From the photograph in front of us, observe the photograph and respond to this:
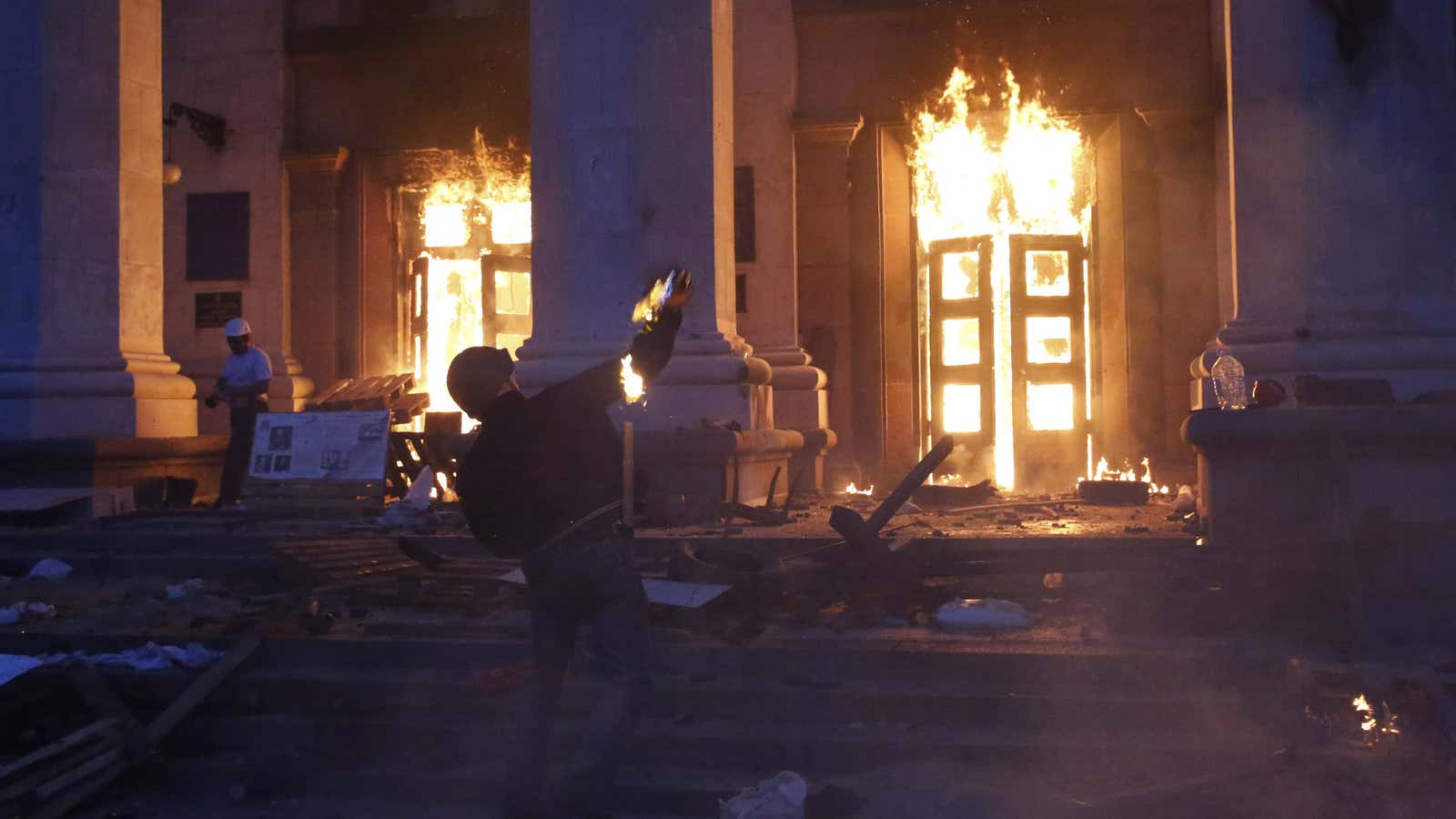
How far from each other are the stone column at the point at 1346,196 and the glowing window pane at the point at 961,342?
6.92 m

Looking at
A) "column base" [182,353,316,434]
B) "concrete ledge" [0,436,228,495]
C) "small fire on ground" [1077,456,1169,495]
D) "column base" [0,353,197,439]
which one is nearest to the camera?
"concrete ledge" [0,436,228,495]

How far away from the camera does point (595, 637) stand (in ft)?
14.0

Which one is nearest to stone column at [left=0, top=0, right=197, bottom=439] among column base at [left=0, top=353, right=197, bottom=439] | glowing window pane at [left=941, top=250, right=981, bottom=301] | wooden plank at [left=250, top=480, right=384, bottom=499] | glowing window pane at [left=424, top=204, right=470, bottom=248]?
column base at [left=0, top=353, right=197, bottom=439]

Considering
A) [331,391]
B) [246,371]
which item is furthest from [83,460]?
[331,391]

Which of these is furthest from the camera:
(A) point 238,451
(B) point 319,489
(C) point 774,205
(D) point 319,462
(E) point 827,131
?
(E) point 827,131

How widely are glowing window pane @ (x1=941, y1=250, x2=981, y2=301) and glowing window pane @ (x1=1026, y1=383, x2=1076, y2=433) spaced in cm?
145

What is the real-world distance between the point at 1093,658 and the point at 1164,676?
0.99 ft

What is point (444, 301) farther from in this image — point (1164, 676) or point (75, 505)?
point (1164, 676)

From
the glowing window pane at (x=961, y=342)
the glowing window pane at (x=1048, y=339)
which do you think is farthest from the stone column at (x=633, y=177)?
the glowing window pane at (x=1048, y=339)

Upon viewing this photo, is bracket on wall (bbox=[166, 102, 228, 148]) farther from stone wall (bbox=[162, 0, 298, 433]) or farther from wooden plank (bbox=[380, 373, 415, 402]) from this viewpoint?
wooden plank (bbox=[380, 373, 415, 402])

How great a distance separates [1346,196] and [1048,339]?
23.7 feet

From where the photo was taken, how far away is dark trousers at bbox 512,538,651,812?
4.14 m

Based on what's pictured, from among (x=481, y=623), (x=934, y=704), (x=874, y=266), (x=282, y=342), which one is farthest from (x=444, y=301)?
(x=934, y=704)

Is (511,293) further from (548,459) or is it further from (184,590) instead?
(548,459)
